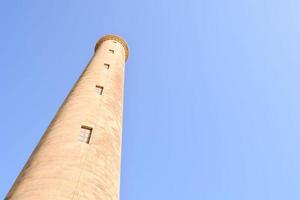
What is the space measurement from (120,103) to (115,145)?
4274 millimetres

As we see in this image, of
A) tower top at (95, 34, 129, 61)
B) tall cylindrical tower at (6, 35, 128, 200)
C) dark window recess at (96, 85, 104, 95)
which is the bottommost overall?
tall cylindrical tower at (6, 35, 128, 200)

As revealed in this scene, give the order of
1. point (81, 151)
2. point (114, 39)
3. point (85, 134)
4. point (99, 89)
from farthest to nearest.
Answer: point (114, 39) → point (99, 89) → point (85, 134) → point (81, 151)

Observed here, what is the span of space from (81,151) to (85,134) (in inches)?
60.5

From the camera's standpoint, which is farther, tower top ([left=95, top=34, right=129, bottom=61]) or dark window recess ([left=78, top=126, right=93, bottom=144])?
tower top ([left=95, top=34, right=129, bottom=61])

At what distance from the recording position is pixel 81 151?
560 inches

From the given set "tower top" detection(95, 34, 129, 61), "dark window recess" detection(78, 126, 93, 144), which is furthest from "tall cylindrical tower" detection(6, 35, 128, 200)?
"tower top" detection(95, 34, 129, 61)

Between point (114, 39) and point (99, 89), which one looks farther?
point (114, 39)

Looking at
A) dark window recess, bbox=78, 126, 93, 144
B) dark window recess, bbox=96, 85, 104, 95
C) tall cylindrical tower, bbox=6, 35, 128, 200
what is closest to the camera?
tall cylindrical tower, bbox=6, 35, 128, 200

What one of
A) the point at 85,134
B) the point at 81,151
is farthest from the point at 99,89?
the point at 81,151

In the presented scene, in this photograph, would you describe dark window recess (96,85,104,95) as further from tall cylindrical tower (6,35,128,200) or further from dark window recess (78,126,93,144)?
dark window recess (78,126,93,144)

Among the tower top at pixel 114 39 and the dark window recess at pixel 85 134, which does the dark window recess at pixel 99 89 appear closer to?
the dark window recess at pixel 85 134

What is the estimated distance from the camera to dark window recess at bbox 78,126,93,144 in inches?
601

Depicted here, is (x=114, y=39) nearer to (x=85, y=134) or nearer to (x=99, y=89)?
(x=99, y=89)

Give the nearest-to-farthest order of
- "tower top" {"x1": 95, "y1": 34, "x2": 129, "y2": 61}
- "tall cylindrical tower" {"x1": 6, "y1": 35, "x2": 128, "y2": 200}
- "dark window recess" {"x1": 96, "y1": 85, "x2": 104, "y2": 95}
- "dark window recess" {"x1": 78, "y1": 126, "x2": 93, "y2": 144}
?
1. "tall cylindrical tower" {"x1": 6, "y1": 35, "x2": 128, "y2": 200}
2. "dark window recess" {"x1": 78, "y1": 126, "x2": 93, "y2": 144}
3. "dark window recess" {"x1": 96, "y1": 85, "x2": 104, "y2": 95}
4. "tower top" {"x1": 95, "y1": 34, "x2": 129, "y2": 61}
